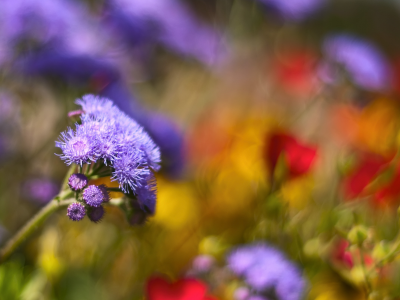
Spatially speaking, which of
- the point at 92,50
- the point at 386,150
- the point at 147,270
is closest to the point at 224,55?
the point at 92,50

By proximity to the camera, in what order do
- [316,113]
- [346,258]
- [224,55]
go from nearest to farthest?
[346,258], [224,55], [316,113]

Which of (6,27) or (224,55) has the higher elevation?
(224,55)

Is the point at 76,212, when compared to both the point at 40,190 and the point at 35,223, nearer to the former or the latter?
the point at 35,223

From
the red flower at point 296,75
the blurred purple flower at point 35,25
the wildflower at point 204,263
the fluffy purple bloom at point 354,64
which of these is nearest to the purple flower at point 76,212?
the wildflower at point 204,263

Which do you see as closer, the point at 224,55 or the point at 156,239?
the point at 156,239

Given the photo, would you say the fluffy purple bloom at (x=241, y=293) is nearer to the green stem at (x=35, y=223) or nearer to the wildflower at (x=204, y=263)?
the wildflower at (x=204, y=263)

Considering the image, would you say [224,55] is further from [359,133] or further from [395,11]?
[395,11]

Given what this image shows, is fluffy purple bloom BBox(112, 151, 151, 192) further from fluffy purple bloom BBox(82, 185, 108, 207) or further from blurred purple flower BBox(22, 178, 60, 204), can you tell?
blurred purple flower BBox(22, 178, 60, 204)
